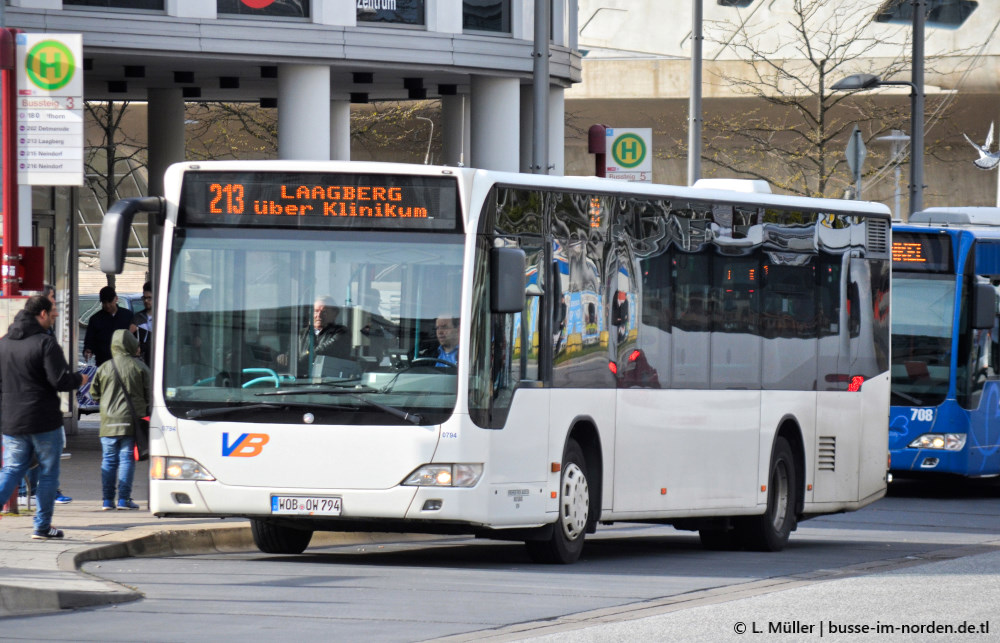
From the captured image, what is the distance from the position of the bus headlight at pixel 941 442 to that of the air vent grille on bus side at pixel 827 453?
16.3 ft

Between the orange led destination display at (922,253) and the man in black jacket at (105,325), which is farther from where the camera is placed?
the orange led destination display at (922,253)

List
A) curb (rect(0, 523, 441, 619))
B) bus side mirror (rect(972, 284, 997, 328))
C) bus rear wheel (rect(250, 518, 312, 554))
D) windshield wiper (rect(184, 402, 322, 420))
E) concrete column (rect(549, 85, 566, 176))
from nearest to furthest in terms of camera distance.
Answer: curb (rect(0, 523, 441, 619)), windshield wiper (rect(184, 402, 322, 420)), bus rear wheel (rect(250, 518, 312, 554)), bus side mirror (rect(972, 284, 997, 328)), concrete column (rect(549, 85, 566, 176))

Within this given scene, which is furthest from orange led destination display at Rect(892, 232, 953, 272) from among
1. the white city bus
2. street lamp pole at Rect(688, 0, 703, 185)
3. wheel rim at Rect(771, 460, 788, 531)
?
the white city bus

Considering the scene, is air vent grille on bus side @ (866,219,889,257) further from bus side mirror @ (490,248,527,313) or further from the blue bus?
bus side mirror @ (490,248,527,313)

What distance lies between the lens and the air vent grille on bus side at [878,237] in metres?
16.5

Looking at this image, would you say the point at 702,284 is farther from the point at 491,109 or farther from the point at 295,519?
the point at 491,109

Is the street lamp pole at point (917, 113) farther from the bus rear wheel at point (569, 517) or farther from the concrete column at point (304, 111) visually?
the bus rear wheel at point (569, 517)

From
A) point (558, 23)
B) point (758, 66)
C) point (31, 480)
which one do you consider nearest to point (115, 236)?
point (31, 480)

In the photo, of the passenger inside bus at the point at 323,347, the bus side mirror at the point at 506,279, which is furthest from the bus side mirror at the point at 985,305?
the passenger inside bus at the point at 323,347

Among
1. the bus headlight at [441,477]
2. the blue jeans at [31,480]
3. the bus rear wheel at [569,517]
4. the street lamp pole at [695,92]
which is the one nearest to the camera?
the bus headlight at [441,477]

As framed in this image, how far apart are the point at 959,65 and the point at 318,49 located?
34628 mm

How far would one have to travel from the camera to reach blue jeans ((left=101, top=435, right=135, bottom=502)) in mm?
15117

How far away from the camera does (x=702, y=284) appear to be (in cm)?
1399

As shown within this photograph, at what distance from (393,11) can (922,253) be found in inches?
274
